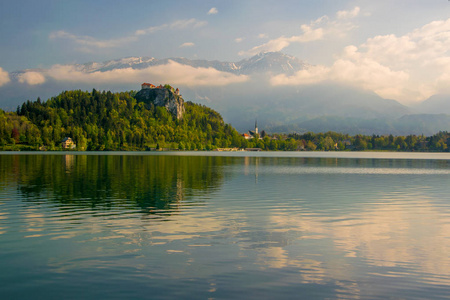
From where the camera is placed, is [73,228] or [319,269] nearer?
[319,269]

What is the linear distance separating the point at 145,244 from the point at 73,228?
628 cm

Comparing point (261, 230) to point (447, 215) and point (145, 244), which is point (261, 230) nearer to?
point (145, 244)

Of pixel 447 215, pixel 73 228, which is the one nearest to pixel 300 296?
pixel 73 228

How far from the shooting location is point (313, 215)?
29.2 m

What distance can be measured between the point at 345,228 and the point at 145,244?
1280 centimetres

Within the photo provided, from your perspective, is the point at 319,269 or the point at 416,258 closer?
the point at 319,269

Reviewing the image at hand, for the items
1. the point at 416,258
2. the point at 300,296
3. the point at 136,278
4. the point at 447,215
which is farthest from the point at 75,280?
the point at 447,215

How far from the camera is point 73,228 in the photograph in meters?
23.2

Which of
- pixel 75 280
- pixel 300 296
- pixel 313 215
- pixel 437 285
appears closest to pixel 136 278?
pixel 75 280

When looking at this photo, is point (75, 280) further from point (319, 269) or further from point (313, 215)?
point (313, 215)

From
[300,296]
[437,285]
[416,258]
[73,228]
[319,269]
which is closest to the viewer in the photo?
[300,296]

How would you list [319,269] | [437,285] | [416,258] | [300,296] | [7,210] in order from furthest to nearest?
[7,210] < [416,258] < [319,269] < [437,285] < [300,296]

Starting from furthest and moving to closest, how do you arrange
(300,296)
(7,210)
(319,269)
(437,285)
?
1. (7,210)
2. (319,269)
3. (437,285)
4. (300,296)

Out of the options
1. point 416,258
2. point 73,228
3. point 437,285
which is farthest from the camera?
point 73,228
